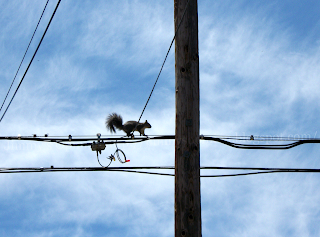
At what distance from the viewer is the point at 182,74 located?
19.0 feet

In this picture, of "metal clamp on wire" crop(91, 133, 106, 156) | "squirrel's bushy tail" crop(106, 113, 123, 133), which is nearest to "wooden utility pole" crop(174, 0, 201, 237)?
"metal clamp on wire" crop(91, 133, 106, 156)

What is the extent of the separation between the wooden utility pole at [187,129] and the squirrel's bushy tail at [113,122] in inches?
281

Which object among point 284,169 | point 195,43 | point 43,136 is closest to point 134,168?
point 43,136

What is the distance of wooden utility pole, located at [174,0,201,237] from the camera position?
212 inches

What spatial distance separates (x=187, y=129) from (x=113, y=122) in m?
7.64

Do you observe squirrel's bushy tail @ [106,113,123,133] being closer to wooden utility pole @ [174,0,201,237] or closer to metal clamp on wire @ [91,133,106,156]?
metal clamp on wire @ [91,133,106,156]

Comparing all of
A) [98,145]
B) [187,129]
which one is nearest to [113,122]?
[98,145]

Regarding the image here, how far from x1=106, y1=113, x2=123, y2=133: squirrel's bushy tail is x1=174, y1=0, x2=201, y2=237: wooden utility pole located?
281 inches

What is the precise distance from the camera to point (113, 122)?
511 inches

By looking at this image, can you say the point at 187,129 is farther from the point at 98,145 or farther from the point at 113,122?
the point at 113,122

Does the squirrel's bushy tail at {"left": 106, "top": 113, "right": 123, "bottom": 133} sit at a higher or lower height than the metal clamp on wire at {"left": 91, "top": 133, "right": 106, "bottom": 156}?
higher

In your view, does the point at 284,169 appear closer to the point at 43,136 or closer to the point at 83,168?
the point at 83,168

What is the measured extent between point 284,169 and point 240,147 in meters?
1.05

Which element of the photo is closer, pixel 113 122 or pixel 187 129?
pixel 187 129
